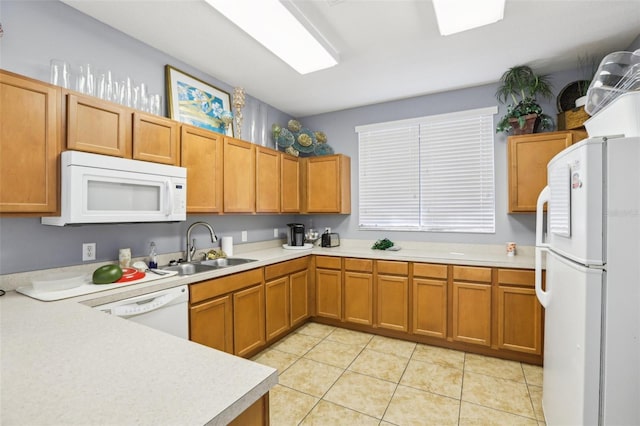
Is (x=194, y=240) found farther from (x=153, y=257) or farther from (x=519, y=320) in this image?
(x=519, y=320)

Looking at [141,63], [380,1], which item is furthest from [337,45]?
[141,63]

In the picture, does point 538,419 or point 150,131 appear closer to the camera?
point 538,419

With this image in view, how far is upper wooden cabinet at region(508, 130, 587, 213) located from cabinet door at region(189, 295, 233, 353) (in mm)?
2868

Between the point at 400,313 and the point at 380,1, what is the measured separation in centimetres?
277

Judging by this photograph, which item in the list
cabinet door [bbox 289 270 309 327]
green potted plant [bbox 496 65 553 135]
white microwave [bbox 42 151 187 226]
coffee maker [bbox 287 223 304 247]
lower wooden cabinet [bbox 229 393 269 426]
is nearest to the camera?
lower wooden cabinet [bbox 229 393 269 426]

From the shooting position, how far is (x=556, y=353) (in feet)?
5.33

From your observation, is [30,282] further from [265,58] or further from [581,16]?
[581,16]

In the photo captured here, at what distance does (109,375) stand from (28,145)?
1555 mm

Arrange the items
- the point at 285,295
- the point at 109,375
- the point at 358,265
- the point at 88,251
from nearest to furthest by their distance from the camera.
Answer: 1. the point at 109,375
2. the point at 88,251
3. the point at 285,295
4. the point at 358,265

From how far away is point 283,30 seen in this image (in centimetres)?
221

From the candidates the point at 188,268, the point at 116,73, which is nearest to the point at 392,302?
the point at 188,268

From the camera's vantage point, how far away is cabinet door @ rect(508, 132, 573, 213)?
9.06 feet

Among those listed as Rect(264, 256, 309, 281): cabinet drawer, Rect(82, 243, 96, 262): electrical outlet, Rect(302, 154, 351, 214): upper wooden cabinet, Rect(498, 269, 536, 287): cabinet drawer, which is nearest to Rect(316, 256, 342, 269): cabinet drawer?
Rect(264, 256, 309, 281): cabinet drawer

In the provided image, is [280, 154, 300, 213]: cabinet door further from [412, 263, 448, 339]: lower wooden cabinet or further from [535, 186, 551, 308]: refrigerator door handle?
[535, 186, 551, 308]: refrigerator door handle
